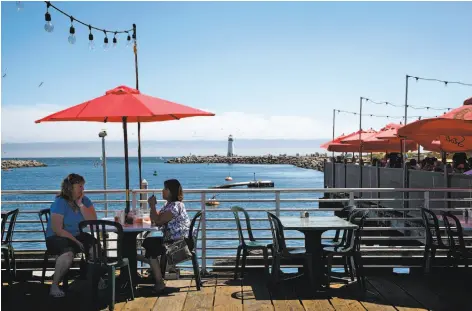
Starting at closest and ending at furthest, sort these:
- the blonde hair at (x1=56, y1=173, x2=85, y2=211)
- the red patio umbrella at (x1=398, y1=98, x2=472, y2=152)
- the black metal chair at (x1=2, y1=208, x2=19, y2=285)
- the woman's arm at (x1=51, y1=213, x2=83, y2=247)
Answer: the woman's arm at (x1=51, y1=213, x2=83, y2=247) < the blonde hair at (x1=56, y1=173, x2=85, y2=211) < the black metal chair at (x1=2, y1=208, x2=19, y2=285) < the red patio umbrella at (x1=398, y1=98, x2=472, y2=152)

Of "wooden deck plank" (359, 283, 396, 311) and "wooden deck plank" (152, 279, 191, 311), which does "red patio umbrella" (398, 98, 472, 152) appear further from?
"wooden deck plank" (152, 279, 191, 311)

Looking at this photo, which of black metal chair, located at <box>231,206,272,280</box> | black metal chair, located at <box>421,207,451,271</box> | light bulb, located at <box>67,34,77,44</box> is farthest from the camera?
light bulb, located at <box>67,34,77,44</box>

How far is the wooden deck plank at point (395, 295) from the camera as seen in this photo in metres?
5.97

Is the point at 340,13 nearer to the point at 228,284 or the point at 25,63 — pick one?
the point at 228,284

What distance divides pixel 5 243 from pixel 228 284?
250cm

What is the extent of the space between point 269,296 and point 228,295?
0.43 meters

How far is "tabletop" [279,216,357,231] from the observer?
6410mm

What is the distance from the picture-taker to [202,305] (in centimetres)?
618

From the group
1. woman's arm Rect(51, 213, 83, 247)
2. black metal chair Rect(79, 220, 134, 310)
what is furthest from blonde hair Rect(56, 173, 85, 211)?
black metal chair Rect(79, 220, 134, 310)

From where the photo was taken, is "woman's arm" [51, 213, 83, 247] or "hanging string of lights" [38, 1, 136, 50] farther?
"hanging string of lights" [38, 1, 136, 50]

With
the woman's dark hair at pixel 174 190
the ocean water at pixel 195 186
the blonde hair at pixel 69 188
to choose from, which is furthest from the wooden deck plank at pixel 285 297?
the blonde hair at pixel 69 188

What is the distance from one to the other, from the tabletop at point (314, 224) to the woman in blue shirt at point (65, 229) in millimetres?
2079

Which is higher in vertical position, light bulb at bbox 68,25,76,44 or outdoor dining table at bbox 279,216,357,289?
light bulb at bbox 68,25,76,44

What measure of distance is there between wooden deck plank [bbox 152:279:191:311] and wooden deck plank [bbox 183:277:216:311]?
0.05 metres
